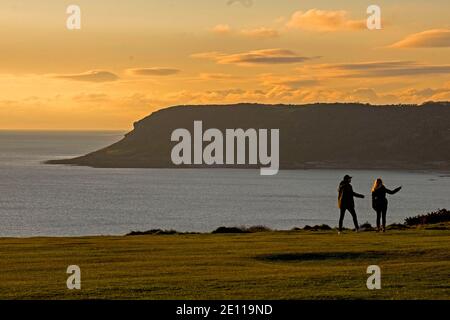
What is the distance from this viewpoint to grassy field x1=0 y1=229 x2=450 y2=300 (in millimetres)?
22531

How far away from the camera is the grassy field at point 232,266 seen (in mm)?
22531

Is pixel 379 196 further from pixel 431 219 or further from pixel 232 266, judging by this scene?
pixel 431 219

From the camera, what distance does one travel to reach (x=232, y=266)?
2759cm
